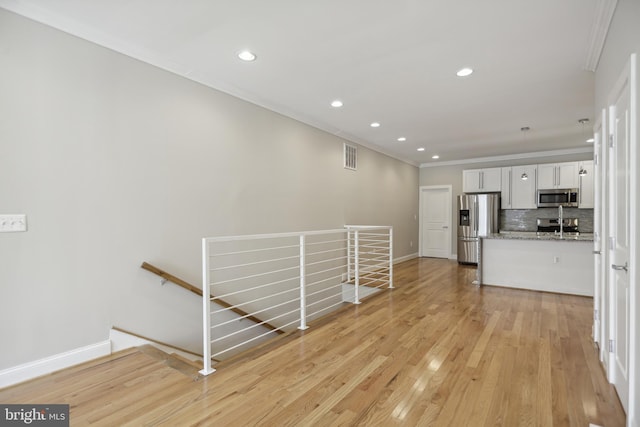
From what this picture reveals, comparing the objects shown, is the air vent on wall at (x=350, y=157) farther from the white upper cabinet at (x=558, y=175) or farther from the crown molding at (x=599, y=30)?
the white upper cabinet at (x=558, y=175)

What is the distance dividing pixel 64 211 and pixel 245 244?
1.82m

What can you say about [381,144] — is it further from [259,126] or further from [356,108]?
[259,126]

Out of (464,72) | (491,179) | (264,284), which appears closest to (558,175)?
(491,179)

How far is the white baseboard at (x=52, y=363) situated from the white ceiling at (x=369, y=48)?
2.52 metres

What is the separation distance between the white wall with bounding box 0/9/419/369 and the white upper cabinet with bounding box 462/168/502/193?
5.89 m

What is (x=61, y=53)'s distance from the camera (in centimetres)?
246

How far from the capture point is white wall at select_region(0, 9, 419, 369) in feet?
7.44

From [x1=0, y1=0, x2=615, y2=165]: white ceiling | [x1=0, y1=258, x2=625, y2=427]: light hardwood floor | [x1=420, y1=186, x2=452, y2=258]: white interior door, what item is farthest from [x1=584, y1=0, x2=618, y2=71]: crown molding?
[x1=420, y1=186, x2=452, y2=258]: white interior door

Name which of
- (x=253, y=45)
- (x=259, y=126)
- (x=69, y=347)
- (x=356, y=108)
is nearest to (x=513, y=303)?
(x=356, y=108)

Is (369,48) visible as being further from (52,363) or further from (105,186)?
(52,363)

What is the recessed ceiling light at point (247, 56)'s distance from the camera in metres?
2.95

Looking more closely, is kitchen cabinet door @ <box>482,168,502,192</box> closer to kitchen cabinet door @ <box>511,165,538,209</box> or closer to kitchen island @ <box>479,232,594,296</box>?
kitchen cabinet door @ <box>511,165,538,209</box>

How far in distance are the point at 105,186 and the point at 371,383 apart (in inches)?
104

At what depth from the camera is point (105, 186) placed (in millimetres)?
2680
